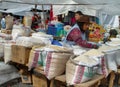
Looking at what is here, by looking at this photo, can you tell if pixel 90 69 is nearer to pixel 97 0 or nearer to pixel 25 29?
pixel 97 0

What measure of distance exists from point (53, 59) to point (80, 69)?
0.62 meters

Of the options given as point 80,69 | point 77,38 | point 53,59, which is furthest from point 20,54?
point 80,69

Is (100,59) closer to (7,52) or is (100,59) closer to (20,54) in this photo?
(20,54)

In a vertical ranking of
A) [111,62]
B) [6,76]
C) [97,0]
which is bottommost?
[6,76]

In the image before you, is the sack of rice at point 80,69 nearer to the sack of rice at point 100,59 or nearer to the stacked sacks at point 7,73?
the sack of rice at point 100,59

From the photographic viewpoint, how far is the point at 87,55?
12.1ft

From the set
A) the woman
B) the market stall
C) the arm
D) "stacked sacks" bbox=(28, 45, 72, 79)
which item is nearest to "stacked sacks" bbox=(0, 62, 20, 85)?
the market stall

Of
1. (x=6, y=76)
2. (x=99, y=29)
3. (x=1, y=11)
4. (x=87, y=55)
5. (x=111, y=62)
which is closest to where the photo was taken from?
(x=87, y=55)

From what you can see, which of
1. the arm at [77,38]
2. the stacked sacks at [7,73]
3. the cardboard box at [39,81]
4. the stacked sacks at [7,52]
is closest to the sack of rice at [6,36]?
the stacked sacks at [7,52]

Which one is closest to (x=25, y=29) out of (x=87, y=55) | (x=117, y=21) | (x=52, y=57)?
(x=52, y=57)

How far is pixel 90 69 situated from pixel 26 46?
1537 millimetres

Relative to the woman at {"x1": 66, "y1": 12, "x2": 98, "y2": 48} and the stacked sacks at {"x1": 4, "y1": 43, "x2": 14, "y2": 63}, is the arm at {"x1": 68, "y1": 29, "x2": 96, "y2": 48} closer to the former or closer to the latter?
the woman at {"x1": 66, "y1": 12, "x2": 98, "y2": 48}

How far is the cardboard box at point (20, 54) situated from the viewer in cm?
434

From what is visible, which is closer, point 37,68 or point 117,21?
point 37,68
